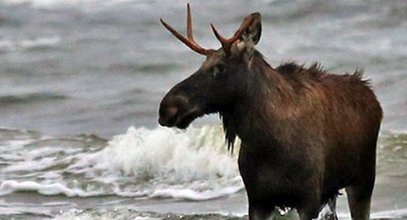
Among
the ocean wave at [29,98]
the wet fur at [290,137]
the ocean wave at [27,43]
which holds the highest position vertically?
the ocean wave at [27,43]

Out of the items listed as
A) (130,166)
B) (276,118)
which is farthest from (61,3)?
(276,118)

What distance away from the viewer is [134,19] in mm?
21406

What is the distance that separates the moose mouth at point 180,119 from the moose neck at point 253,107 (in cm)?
24

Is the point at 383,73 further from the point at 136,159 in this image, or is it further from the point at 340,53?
the point at 136,159

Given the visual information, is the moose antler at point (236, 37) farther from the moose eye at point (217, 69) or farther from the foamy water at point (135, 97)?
A: the foamy water at point (135, 97)

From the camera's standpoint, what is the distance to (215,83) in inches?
295

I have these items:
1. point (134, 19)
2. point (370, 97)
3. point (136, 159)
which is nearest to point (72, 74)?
point (134, 19)

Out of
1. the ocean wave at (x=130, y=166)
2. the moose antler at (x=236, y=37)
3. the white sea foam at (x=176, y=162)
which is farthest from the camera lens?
the ocean wave at (x=130, y=166)

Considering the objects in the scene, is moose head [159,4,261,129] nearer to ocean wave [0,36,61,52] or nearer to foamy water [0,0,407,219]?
foamy water [0,0,407,219]

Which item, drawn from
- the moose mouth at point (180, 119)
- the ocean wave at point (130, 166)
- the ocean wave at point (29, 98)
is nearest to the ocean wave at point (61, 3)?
the ocean wave at point (29, 98)

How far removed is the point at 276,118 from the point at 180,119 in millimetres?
618

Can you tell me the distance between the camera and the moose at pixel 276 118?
750cm

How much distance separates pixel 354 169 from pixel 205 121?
620 cm

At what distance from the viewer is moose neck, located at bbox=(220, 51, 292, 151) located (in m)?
7.63
